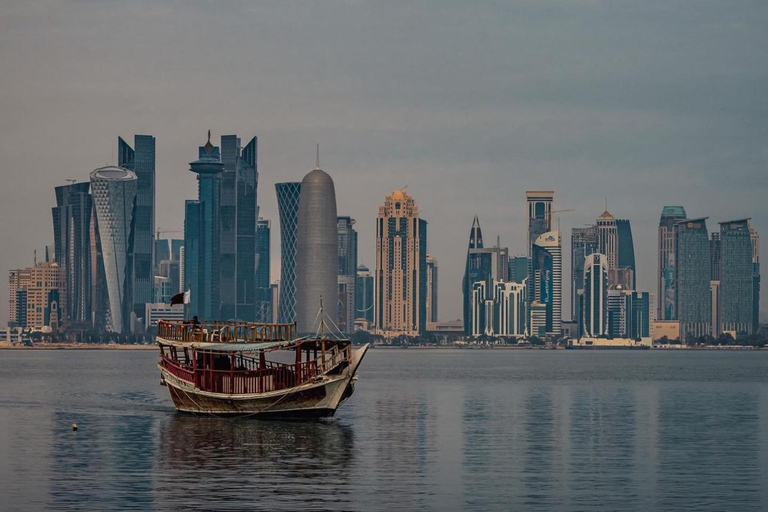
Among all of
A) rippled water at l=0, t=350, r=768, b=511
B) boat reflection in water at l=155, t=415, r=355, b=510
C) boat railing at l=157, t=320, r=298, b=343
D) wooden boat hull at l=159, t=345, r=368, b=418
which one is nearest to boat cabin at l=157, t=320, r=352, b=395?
boat railing at l=157, t=320, r=298, b=343

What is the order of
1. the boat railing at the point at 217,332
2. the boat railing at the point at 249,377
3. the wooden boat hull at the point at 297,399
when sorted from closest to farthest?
the wooden boat hull at the point at 297,399
the boat railing at the point at 249,377
the boat railing at the point at 217,332

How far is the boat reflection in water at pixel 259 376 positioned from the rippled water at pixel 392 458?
1787 millimetres

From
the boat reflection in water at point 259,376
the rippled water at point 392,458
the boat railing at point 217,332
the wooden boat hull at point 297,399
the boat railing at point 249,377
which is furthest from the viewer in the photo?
the boat railing at point 217,332

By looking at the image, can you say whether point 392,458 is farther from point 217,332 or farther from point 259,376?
point 217,332

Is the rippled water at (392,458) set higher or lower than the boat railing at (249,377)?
lower

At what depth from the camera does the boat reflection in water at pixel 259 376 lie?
98688 mm

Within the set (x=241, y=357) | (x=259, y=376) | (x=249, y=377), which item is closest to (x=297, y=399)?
(x=259, y=376)

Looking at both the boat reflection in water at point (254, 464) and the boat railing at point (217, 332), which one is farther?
the boat railing at point (217, 332)

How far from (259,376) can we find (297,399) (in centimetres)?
426

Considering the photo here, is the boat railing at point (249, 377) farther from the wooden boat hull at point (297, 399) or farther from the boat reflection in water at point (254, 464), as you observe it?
the boat reflection in water at point (254, 464)

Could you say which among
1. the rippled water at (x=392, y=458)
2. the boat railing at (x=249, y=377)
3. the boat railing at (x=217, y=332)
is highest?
the boat railing at (x=217, y=332)

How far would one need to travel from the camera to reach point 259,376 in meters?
102

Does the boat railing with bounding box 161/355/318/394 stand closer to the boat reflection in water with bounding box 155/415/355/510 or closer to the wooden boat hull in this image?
the wooden boat hull

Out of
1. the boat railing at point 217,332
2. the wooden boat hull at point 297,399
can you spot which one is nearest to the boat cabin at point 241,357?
the boat railing at point 217,332
